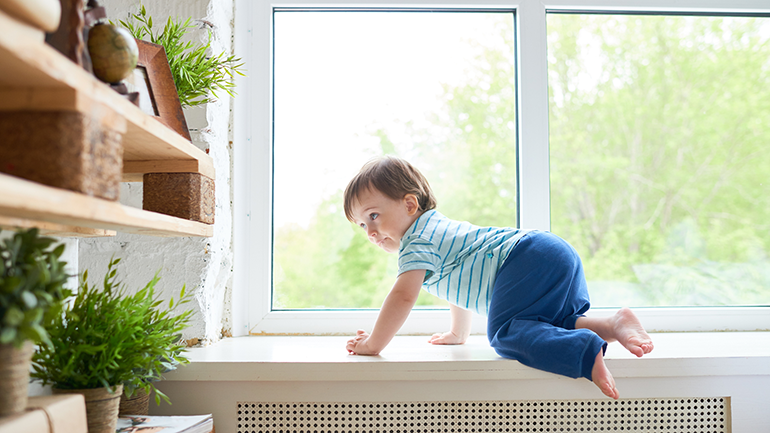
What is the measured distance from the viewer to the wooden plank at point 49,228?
0.62 metres

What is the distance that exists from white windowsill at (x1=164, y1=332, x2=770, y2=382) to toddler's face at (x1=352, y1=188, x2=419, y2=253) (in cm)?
29

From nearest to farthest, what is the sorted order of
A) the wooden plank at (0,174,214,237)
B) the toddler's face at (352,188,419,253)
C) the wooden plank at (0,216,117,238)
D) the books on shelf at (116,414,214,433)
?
the wooden plank at (0,174,214,237), the wooden plank at (0,216,117,238), the books on shelf at (116,414,214,433), the toddler's face at (352,188,419,253)

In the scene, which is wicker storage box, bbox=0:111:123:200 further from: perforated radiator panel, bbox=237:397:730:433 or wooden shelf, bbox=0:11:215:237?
perforated radiator panel, bbox=237:397:730:433

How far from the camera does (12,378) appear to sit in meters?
0.54

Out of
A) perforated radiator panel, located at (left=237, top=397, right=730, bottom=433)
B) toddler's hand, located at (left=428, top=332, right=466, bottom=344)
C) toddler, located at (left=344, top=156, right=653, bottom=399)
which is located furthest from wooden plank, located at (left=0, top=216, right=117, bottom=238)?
toddler's hand, located at (left=428, top=332, right=466, bottom=344)

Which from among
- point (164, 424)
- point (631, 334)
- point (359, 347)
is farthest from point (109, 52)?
point (631, 334)

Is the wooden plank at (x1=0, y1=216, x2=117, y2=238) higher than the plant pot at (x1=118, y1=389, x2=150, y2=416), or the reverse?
the wooden plank at (x1=0, y1=216, x2=117, y2=238)

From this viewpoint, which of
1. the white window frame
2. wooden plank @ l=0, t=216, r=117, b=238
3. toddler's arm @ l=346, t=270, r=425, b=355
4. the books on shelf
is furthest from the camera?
the white window frame

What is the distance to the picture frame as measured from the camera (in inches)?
34.4

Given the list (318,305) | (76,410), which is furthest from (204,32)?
(76,410)

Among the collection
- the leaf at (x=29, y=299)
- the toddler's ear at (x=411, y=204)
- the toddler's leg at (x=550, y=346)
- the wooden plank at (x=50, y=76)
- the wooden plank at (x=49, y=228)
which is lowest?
the toddler's leg at (x=550, y=346)

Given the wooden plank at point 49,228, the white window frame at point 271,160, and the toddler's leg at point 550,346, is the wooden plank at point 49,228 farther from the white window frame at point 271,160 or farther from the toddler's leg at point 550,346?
the toddler's leg at point 550,346

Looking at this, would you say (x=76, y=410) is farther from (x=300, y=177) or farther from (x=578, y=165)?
(x=578, y=165)

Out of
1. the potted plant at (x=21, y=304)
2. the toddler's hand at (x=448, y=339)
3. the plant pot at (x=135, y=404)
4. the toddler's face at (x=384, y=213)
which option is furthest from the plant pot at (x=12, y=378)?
the toddler's hand at (x=448, y=339)
